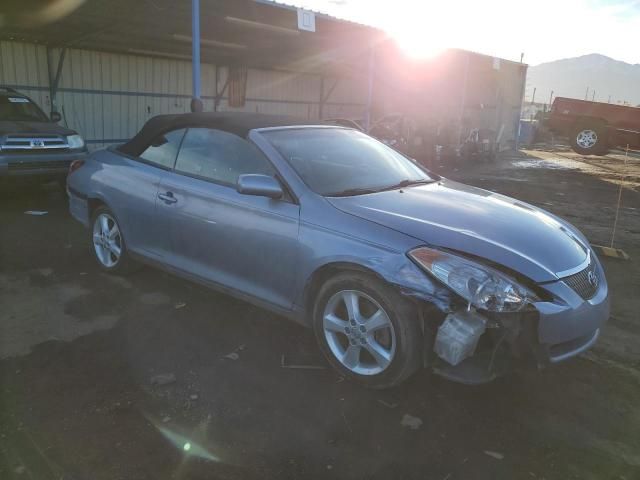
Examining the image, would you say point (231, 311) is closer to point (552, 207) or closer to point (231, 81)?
point (552, 207)

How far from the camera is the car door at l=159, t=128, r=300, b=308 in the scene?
3520 millimetres

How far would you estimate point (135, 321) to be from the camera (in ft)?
13.5

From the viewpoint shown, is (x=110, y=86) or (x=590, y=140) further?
(x=590, y=140)

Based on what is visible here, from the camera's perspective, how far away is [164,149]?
4.56 metres

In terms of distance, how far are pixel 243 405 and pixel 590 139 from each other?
1814cm

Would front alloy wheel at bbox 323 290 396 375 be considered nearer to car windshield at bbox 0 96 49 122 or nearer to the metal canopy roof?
car windshield at bbox 0 96 49 122

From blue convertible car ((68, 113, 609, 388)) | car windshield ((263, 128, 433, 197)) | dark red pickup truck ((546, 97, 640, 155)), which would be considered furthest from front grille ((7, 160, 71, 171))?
dark red pickup truck ((546, 97, 640, 155))

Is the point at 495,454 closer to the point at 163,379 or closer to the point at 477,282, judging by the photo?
the point at 477,282

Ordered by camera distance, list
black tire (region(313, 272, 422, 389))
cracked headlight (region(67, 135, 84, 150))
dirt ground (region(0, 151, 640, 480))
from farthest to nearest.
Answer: cracked headlight (region(67, 135, 84, 150)) → black tire (region(313, 272, 422, 389)) → dirt ground (region(0, 151, 640, 480))

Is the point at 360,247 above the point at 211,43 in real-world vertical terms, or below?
below

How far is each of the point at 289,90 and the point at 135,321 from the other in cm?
1631

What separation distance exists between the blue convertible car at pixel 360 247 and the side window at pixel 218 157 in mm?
11

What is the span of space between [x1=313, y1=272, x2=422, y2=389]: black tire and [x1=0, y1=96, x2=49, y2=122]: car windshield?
7.69 metres

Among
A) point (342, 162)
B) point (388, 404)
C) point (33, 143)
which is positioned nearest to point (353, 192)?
point (342, 162)
